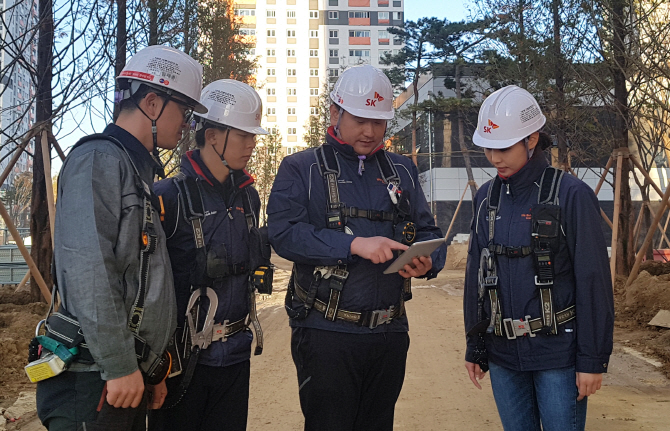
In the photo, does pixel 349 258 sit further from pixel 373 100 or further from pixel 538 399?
pixel 538 399

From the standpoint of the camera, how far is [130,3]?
10.1m

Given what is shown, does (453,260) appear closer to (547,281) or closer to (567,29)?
(567,29)

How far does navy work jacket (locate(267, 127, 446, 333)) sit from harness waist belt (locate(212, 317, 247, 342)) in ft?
1.07

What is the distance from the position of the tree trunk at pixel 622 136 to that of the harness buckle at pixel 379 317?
30.7 ft

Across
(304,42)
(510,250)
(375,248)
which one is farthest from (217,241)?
(304,42)

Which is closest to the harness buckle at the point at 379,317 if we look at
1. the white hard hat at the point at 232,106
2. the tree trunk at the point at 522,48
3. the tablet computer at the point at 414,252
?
→ the tablet computer at the point at 414,252

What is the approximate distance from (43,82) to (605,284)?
330 inches

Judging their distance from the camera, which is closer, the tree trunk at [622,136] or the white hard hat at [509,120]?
the white hard hat at [509,120]

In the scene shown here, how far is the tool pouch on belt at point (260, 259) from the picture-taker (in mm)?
3451

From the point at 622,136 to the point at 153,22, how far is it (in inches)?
364

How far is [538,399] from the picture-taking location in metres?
3.16

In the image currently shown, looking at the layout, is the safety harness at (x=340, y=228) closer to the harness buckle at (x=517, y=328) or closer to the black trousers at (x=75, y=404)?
the harness buckle at (x=517, y=328)

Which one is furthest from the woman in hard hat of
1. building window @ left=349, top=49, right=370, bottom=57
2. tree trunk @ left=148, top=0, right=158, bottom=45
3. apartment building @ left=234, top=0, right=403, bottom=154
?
building window @ left=349, top=49, right=370, bottom=57

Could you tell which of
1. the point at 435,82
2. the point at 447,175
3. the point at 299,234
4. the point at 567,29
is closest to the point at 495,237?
the point at 299,234
